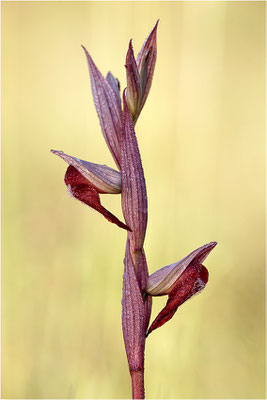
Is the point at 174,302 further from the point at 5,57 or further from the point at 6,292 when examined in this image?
the point at 5,57

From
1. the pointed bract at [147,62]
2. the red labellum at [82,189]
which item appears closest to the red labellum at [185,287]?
the red labellum at [82,189]

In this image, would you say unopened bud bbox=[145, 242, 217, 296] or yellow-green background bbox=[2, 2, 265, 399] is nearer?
unopened bud bbox=[145, 242, 217, 296]

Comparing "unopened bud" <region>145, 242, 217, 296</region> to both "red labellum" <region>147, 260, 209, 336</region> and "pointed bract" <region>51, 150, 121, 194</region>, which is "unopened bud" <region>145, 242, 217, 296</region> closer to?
"red labellum" <region>147, 260, 209, 336</region>

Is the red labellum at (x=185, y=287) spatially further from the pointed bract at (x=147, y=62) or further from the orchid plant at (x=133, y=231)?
the pointed bract at (x=147, y=62)

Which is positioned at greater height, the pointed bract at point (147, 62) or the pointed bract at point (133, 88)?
the pointed bract at point (147, 62)

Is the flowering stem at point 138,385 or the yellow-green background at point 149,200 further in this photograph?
the yellow-green background at point 149,200

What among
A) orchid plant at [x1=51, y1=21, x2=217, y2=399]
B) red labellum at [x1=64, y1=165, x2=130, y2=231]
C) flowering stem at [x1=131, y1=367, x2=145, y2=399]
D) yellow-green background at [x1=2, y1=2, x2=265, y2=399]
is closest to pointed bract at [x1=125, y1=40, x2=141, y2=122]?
orchid plant at [x1=51, y1=21, x2=217, y2=399]
